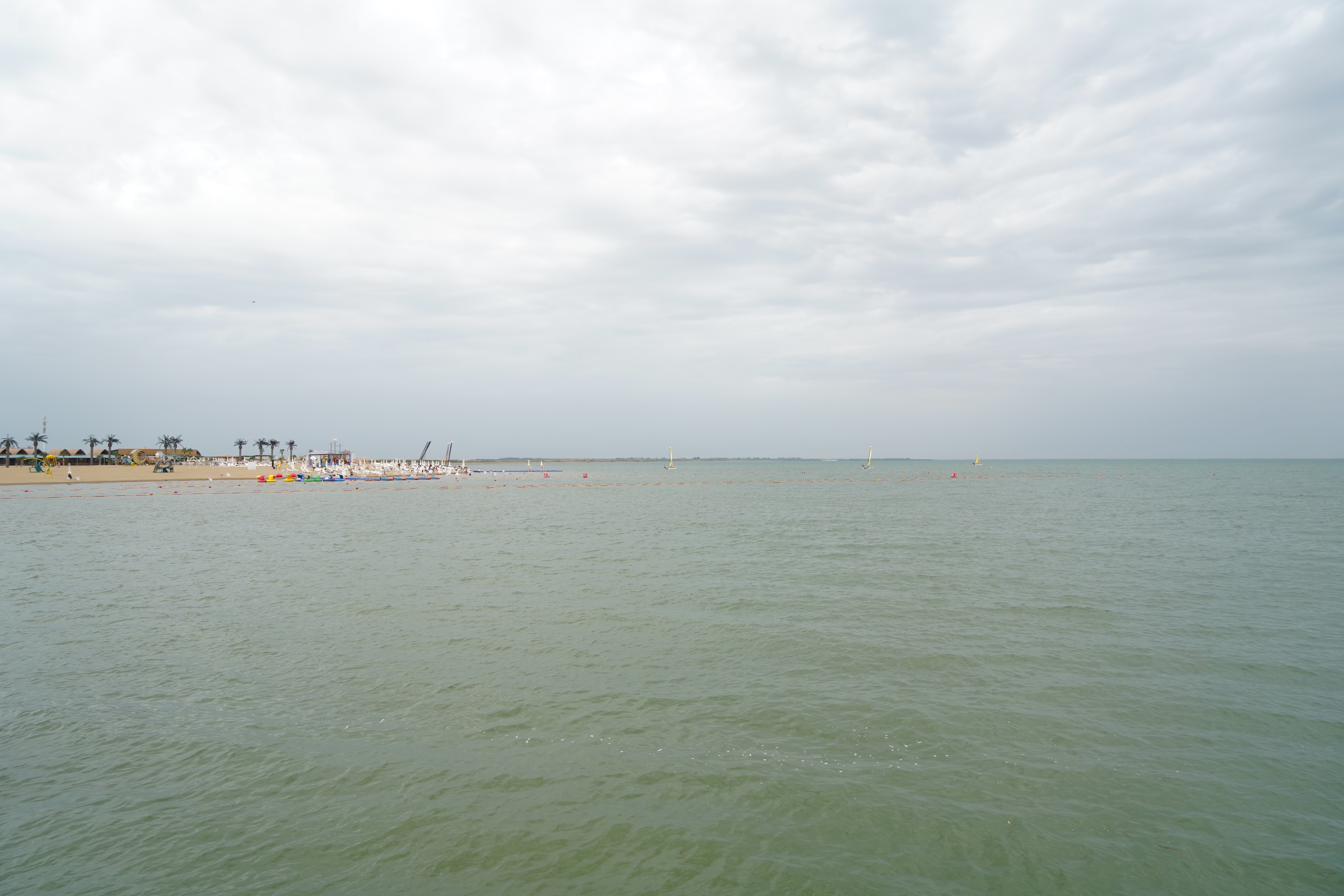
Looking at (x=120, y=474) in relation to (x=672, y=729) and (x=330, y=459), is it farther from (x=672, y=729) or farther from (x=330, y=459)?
(x=672, y=729)

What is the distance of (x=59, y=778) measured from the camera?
9.08m

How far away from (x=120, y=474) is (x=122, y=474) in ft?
2.52

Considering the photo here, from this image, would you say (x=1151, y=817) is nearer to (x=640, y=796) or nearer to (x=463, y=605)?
(x=640, y=796)

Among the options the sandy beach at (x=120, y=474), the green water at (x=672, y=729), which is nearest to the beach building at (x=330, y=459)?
the sandy beach at (x=120, y=474)

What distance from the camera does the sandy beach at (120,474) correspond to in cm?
9731

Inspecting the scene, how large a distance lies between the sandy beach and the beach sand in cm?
6

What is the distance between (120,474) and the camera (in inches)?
4515

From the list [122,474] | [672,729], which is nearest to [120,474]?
[122,474]

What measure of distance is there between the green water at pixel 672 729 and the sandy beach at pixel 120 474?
98610mm

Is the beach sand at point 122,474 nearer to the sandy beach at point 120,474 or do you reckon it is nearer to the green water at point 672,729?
the sandy beach at point 120,474

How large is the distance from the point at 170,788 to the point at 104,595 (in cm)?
1709

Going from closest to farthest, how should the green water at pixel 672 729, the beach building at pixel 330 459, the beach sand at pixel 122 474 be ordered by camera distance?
the green water at pixel 672 729 → the beach sand at pixel 122 474 → the beach building at pixel 330 459

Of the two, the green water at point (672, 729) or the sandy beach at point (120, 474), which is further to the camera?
the sandy beach at point (120, 474)

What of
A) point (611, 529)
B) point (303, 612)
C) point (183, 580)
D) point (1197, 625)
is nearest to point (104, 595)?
point (183, 580)
